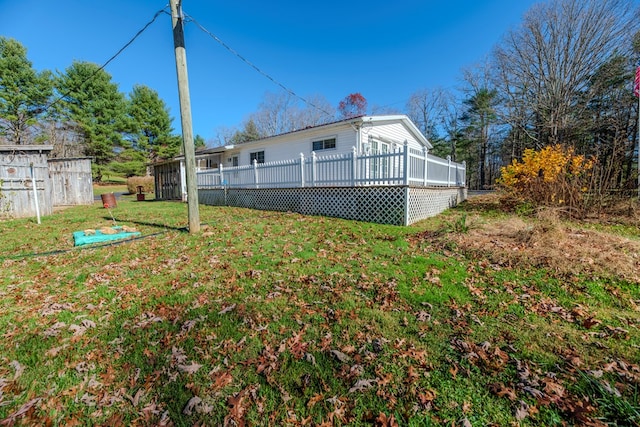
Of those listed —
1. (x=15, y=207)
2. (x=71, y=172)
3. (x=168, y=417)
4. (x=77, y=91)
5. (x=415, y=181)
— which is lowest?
(x=168, y=417)

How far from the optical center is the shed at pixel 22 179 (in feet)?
31.9

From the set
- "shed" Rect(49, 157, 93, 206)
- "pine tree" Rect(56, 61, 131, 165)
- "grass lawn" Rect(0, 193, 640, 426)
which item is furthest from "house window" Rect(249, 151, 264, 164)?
"pine tree" Rect(56, 61, 131, 165)

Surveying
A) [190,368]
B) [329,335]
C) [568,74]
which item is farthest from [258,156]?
[568,74]

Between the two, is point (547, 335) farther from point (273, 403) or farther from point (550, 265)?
point (273, 403)

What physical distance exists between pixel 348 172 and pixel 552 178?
6.46 metres

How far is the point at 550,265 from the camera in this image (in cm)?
406

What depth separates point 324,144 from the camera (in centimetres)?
1285

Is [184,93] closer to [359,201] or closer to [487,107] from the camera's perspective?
[359,201]

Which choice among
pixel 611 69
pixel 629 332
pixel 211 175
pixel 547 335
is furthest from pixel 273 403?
pixel 611 69

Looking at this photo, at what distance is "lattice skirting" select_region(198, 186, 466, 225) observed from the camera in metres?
7.52

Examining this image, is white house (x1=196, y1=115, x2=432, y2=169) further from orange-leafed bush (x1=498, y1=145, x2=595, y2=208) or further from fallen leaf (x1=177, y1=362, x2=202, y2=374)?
fallen leaf (x1=177, y1=362, x2=202, y2=374)

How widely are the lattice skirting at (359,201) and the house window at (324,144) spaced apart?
377 cm

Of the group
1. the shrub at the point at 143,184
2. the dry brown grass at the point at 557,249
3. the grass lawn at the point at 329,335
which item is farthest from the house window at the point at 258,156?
the shrub at the point at 143,184

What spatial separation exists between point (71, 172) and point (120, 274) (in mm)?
15987
